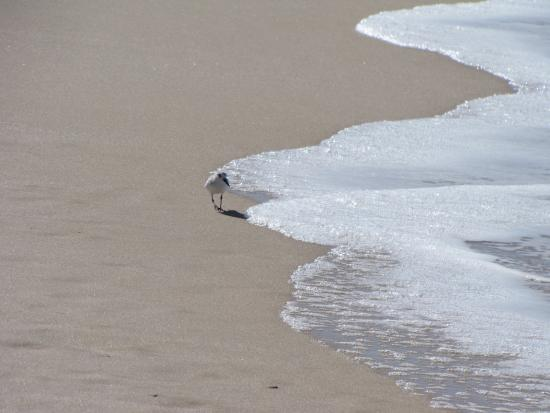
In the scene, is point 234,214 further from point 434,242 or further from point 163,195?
point 434,242

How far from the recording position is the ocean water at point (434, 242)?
19.0ft

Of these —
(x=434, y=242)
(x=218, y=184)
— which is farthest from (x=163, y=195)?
(x=434, y=242)

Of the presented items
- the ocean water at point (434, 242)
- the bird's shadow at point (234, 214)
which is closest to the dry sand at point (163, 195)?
the bird's shadow at point (234, 214)

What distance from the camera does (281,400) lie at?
16.4 feet

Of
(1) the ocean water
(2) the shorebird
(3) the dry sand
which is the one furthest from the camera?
(2) the shorebird

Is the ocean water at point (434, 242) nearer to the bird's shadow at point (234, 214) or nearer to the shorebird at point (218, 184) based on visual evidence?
the bird's shadow at point (234, 214)

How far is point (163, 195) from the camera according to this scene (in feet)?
27.6

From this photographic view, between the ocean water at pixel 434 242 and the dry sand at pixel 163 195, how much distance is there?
25 cm

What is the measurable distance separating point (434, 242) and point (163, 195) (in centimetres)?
204

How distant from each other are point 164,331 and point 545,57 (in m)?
12.2

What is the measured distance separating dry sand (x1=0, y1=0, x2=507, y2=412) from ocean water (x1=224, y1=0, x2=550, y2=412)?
0.82 feet

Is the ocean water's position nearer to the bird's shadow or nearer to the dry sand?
the bird's shadow

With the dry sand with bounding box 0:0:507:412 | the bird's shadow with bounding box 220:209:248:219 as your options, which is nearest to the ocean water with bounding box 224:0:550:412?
the bird's shadow with bounding box 220:209:248:219

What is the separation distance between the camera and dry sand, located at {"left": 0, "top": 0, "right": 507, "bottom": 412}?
16.9ft
